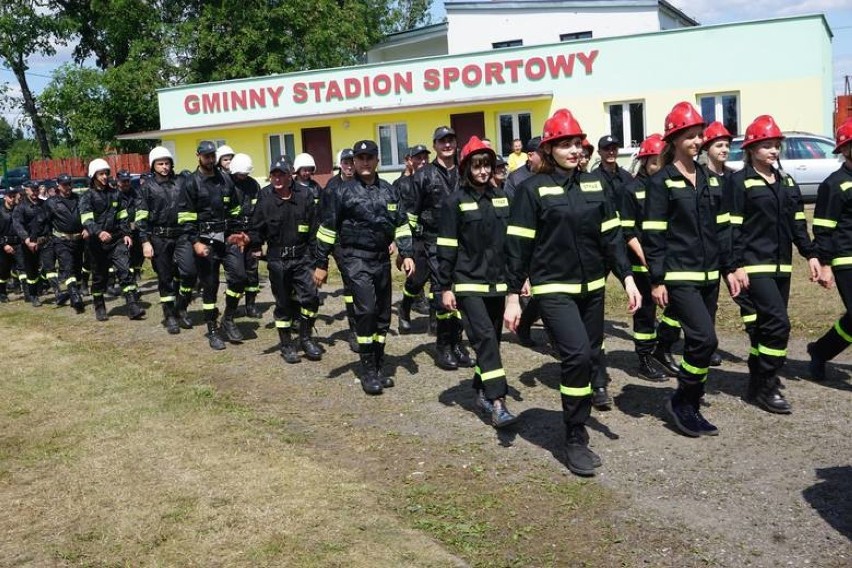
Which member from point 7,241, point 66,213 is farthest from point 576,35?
point 66,213

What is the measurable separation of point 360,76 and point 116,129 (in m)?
16.8

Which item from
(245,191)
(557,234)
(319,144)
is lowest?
(557,234)

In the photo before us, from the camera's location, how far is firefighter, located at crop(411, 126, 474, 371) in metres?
8.09

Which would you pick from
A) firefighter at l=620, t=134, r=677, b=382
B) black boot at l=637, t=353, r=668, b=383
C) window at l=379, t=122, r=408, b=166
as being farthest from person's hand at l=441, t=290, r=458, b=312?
window at l=379, t=122, r=408, b=166

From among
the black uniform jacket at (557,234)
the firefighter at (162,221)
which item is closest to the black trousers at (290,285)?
the firefighter at (162,221)

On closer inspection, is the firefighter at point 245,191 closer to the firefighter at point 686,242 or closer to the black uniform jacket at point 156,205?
the black uniform jacket at point 156,205

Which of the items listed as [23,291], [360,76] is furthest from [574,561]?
[360,76]

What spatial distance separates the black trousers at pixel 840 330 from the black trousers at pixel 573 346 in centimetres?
242

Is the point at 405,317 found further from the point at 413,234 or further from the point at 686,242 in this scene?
the point at 686,242

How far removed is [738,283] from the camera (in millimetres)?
6047

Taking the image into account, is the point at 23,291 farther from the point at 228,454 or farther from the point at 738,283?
the point at 738,283

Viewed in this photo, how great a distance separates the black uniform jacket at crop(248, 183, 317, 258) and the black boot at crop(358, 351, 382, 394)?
1.82m

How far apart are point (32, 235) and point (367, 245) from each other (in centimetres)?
990

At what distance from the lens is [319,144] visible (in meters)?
28.2
